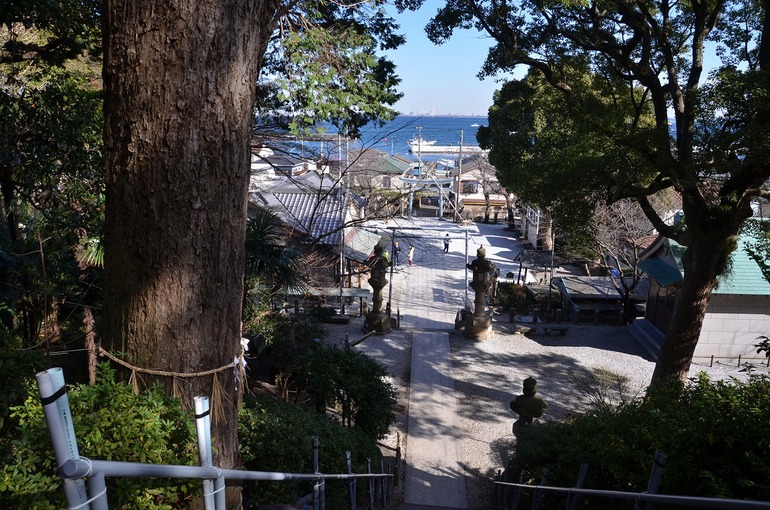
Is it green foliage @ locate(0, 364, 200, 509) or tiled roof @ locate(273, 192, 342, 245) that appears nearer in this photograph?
green foliage @ locate(0, 364, 200, 509)

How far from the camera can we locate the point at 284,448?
4426 mm

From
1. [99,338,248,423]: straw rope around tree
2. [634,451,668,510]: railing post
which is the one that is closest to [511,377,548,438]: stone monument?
[634,451,668,510]: railing post

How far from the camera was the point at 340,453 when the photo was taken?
561 centimetres

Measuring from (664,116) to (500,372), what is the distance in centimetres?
650

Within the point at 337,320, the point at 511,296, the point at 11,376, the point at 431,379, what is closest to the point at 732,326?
the point at 511,296

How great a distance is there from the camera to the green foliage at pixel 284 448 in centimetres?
414

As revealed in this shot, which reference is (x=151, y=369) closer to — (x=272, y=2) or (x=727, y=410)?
(x=272, y=2)

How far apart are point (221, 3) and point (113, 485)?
2.06 metres

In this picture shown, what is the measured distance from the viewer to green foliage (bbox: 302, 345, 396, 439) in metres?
7.84

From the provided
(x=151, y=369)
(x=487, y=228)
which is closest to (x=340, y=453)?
(x=151, y=369)

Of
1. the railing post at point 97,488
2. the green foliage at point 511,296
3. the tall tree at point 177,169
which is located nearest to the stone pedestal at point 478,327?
the green foliage at point 511,296

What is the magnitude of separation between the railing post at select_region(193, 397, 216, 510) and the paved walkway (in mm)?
5102

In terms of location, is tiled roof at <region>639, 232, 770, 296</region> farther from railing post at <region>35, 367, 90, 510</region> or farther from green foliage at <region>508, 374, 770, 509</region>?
railing post at <region>35, 367, 90, 510</region>

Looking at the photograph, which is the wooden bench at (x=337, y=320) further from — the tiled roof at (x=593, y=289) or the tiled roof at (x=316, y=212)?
the tiled roof at (x=593, y=289)
